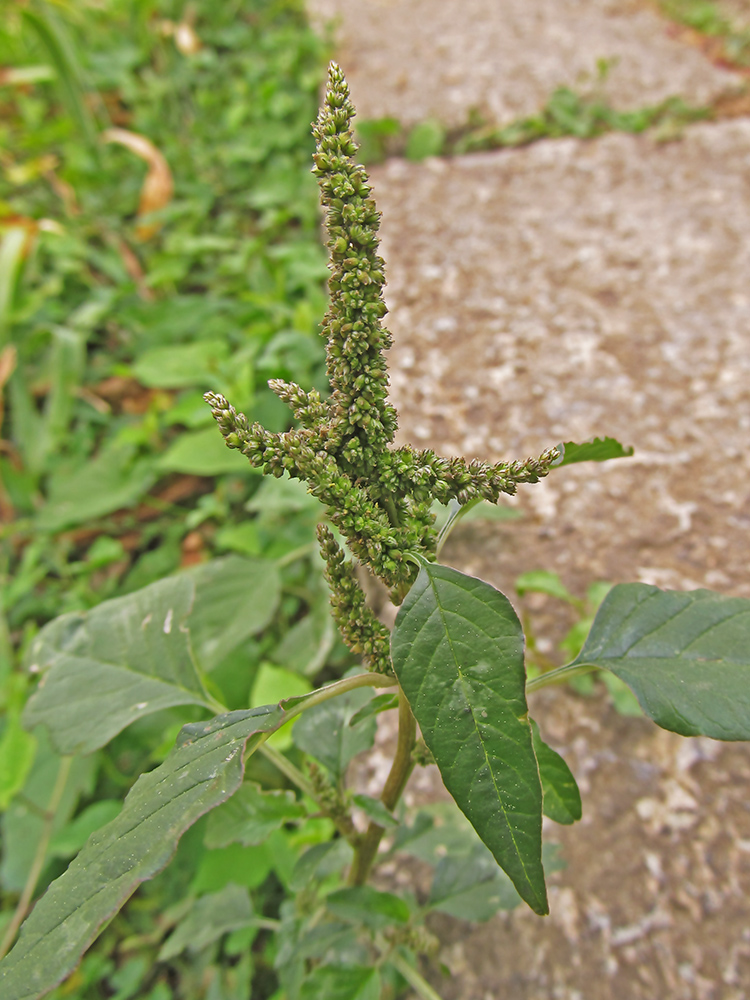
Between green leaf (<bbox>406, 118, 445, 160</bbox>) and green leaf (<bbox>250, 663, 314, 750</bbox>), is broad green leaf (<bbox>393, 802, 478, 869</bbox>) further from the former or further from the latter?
green leaf (<bbox>406, 118, 445, 160</bbox>)

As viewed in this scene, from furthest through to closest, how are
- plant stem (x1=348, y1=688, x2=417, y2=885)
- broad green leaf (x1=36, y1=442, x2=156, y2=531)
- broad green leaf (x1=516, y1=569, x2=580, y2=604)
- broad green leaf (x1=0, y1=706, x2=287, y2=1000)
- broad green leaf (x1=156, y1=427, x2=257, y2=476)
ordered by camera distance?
broad green leaf (x1=36, y1=442, x2=156, y2=531) → broad green leaf (x1=156, y1=427, x2=257, y2=476) → broad green leaf (x1=516, y1=569, x2=580, y2=604) → plant stem (x1=348, y1=688, x2=417, y2=885) → broad green leaf (x1=0, y1=706, x2=287, y2=1000)

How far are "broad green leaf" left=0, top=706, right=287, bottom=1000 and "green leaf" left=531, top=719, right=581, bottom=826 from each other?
1.36 feet

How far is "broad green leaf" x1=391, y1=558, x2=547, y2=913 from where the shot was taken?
28.0 inches

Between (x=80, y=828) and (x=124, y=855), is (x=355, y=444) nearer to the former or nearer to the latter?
(x=124, y=855)

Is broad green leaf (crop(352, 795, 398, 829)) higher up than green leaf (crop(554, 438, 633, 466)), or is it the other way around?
green leaf (crop(554, 438, 633, 466))

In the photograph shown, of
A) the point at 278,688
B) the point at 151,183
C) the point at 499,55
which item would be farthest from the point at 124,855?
the point at 499,55

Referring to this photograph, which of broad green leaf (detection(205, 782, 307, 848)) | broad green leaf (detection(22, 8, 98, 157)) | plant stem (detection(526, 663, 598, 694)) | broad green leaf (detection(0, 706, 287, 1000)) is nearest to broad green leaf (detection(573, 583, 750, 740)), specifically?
plant stem (detection(526, 663, 598, 694))

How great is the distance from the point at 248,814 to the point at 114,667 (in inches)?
14.1

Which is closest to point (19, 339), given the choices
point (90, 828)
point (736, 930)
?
point (90, 828)

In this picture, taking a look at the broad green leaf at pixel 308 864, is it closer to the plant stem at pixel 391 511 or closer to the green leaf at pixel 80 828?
the plant stem at pixel 391 511

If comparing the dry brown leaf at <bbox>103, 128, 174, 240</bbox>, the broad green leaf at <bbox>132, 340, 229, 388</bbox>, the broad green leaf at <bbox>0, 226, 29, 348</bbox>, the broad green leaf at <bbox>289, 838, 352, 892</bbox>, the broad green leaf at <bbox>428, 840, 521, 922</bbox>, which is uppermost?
the dry brown leaf at <bbox>103, 128, 174, 240</bbox>

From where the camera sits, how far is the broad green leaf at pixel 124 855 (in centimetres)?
67

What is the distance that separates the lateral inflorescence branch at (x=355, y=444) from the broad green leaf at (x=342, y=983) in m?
0.63

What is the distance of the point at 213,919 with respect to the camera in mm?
1450
